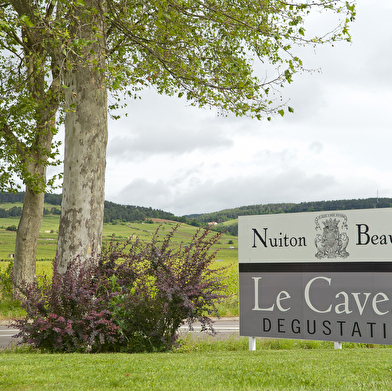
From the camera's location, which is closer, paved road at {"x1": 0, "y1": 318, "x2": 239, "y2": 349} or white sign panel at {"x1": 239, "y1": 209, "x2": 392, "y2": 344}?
white sign panel at {"x1": 239, "y1": 209, "x2": 392, "y2": 344}

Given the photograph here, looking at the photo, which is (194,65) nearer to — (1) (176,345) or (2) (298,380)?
(1) (176,345)

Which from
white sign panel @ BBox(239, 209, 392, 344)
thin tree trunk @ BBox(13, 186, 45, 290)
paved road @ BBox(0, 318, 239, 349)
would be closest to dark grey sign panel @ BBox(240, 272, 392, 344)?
white sign panel @ BBox(239, 209, 392, 344)

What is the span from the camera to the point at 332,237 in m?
8.08

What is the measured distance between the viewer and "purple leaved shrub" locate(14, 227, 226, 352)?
25.4ft

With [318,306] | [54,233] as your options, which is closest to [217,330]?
[318,306]

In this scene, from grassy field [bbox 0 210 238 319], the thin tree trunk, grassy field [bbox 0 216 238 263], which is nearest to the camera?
the thin tree trunk

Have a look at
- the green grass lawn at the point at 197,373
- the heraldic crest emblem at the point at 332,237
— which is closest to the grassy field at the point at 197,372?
the green grass lawn at the point at 197,373

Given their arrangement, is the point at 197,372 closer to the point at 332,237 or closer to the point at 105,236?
the point at 332,237

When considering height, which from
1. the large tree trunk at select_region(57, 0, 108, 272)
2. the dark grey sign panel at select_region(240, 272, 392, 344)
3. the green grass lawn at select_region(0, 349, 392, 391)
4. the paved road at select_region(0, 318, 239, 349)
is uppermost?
the large tree trunk at select_region(57, 0, 108, 272)

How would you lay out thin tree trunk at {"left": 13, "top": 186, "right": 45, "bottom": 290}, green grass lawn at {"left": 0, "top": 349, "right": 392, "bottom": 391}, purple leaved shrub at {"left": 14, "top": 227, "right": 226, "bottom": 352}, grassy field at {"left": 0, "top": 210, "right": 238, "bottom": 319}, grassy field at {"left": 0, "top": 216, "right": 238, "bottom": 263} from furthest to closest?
grassy field at {"left": 0, "top": 216, "right": 238, "bottom": 263}
grassy field at {"left": 0, "top": 210, "right": 238, "bottom": 319}
thin tree trunk at {"left": 13, "top": 186, "right": 45, "bottom": 290}
purple leaved shrub at {"left": 14, "top": 227, "right": 226, "bottom": 352}
green grass lawn at {"left": 0, "top": 349, "right": 392, "bottom": 391}

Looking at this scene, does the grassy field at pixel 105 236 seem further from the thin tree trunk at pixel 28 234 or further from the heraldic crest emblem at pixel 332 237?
the heraldic crest emblem at pixel 332 237

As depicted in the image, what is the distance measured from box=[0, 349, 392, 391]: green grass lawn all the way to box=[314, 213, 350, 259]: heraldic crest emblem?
1.97m

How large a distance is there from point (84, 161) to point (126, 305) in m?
3.20

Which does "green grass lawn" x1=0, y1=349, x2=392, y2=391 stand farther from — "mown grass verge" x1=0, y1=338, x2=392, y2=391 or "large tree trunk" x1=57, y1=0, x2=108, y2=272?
"large tree trunk" x1=57, y1=0, x2=108, y2=272
